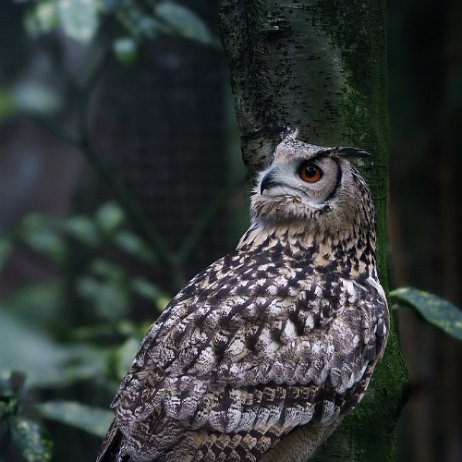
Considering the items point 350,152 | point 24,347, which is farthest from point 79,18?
point 24,347

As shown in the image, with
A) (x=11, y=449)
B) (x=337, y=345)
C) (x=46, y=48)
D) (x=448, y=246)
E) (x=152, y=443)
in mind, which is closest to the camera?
(x=152, y=443)

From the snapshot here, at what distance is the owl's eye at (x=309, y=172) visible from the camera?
5.73 feet

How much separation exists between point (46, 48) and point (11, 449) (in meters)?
2.16

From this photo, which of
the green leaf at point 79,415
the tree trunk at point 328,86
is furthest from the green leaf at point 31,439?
the tree trunk at point 328,86

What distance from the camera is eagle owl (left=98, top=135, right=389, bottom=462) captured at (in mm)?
1478

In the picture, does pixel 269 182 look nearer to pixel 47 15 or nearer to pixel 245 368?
pixel 245 368

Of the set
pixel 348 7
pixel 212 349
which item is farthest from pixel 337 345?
pixel 348 7

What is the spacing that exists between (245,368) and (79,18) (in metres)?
1.15

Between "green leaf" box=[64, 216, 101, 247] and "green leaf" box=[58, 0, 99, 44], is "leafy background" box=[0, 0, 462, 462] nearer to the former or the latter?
"green leaf" box=[64, 216, 101, 247]

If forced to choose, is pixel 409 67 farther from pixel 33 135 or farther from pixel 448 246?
pixel 33 135

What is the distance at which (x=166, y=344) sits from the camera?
1.54 m

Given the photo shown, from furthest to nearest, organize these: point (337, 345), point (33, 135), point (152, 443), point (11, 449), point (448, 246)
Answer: point (33, 135) → point (448, 246) → point (11, 449) → point (337, 345) → point (152, 443)

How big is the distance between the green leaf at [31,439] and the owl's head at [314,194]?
27.8 inches

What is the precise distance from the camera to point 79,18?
213 centimetres
